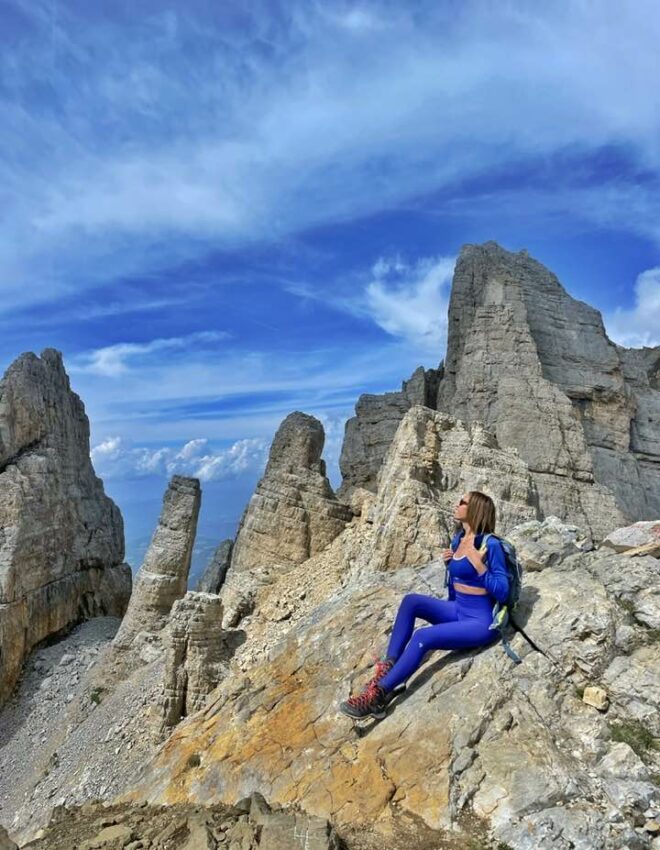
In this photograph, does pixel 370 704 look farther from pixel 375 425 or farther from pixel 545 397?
pixel 375 425

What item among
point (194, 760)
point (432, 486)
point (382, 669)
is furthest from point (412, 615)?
point (432, 486)

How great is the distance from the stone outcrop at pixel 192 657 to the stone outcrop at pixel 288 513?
10.00ft

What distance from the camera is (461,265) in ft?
126

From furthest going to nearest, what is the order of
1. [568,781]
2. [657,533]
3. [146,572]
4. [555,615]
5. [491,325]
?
[491,325]
[146,572]
[657,533]
[555,615]
[568,781]

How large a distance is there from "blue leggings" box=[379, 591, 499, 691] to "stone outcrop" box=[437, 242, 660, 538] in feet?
68.7

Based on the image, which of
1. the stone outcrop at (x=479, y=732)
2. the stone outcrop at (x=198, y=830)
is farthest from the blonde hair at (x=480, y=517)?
the stone outcrop at (x=198, y=830)

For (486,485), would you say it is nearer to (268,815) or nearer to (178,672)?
(178,672)

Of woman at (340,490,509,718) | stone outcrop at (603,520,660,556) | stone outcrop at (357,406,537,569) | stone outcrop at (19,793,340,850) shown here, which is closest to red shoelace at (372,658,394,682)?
woman at (340,490,509,718)

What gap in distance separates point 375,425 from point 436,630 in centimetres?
3239

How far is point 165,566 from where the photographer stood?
26.9 m

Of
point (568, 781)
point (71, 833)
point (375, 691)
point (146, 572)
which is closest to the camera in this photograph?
point (568, 781)

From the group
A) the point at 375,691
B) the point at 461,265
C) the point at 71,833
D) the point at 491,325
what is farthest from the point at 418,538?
the point at 461,265

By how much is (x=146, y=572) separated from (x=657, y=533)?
22486 millimetres

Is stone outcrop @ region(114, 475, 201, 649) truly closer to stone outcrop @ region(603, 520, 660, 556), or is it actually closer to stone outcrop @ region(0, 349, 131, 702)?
stone outcrop @ region(0, 349, 131, 702)
